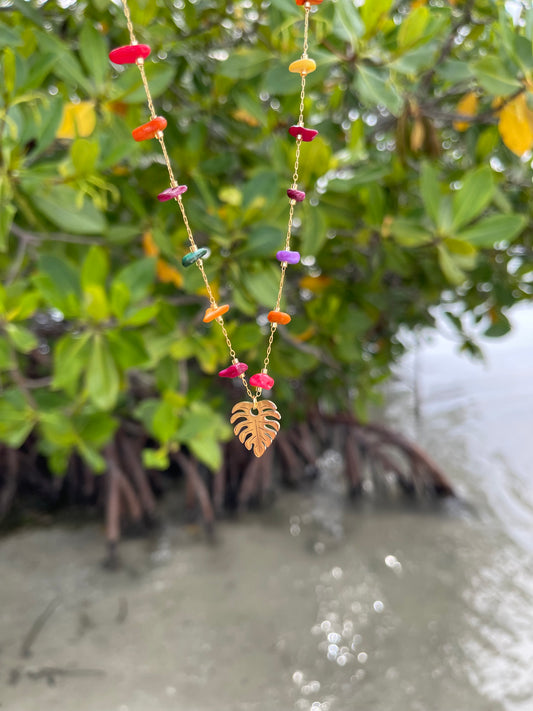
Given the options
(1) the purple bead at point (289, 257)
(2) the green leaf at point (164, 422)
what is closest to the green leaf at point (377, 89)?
(1) the purple bead at point (289, 257)

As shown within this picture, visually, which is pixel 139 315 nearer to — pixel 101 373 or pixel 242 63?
pixel 101 373

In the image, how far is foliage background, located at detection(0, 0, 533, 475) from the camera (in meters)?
1.13

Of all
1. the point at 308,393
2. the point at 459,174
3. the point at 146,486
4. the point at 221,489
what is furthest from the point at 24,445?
the point at 459,174

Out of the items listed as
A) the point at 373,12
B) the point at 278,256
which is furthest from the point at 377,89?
the point at 278,256

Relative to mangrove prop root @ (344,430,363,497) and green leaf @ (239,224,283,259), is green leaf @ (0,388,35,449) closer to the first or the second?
green leaf @ (239,224,283,259)

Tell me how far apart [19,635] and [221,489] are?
1.01 meters

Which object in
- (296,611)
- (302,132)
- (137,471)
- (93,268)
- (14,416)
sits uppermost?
(302,132)

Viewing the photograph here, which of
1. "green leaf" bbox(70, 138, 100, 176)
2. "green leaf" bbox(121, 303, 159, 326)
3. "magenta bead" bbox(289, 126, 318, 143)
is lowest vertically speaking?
"green leaf" bbox(121, 303, 159, 326)

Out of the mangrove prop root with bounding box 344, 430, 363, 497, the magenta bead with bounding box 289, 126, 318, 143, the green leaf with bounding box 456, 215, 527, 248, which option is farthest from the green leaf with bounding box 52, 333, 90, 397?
the mangrove prop root with bounding box 344, 430, 363, 497

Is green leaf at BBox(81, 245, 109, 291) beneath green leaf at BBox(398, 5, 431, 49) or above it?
beneath

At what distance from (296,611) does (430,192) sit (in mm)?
1501

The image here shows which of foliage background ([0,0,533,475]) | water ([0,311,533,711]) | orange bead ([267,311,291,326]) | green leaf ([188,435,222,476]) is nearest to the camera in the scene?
orange bead ([267,311,291,326])

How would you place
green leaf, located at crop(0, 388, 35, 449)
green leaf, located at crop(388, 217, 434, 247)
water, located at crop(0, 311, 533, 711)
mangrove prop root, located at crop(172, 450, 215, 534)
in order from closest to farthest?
green leaf, located at crop(388, 217, 434, 247) < green leaf, located at crop(0, 388, 35, 449) < water, located at crop(0, 311, 533, 711) < mangrove prop root, located at crop(172, 450, 215, 534)

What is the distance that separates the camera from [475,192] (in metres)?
1.27
